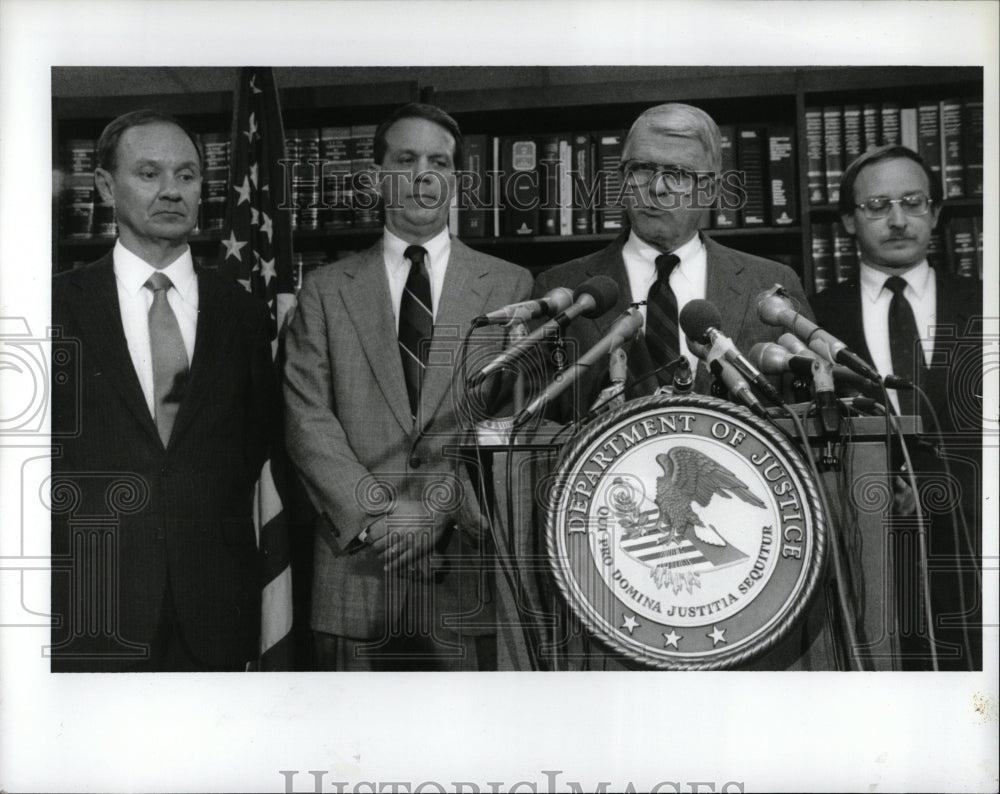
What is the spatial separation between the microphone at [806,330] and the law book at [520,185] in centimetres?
70

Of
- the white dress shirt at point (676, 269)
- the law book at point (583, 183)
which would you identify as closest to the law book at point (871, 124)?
the white dress shirt at point (676, 269)

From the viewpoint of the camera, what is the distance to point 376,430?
358 centimetres

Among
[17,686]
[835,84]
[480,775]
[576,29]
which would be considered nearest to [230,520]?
[17,686]

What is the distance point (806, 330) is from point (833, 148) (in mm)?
545

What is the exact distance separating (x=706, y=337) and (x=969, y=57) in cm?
112

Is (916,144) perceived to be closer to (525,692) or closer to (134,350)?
(525,692)

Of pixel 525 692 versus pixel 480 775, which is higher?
pixel 525 692

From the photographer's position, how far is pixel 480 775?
3.50 m

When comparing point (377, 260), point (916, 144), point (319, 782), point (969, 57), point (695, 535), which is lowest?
point (319, 782)

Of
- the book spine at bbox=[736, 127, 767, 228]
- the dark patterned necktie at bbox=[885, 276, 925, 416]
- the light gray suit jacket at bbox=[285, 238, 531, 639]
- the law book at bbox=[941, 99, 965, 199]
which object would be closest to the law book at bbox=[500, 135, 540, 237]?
the light gray suit jacket at bbox=[285, 238, 531, 639]

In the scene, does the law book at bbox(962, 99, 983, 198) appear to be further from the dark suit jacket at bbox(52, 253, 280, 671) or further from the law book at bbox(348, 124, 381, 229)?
the dark suit jacket at bbox(52, 253, 280, 671)

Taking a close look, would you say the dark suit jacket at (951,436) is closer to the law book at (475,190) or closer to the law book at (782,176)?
the law book at (782,176)

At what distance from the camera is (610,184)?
364cm

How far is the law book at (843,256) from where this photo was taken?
11.9 feet
